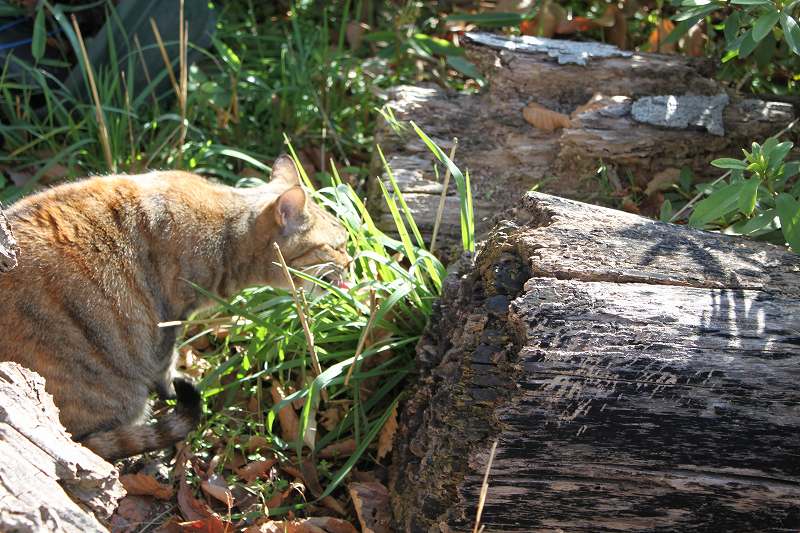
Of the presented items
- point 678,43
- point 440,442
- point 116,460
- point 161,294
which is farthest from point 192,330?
point 678,43

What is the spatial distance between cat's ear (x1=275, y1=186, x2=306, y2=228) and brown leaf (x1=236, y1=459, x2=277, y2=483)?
36.8 inches

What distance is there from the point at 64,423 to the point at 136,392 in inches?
11.8

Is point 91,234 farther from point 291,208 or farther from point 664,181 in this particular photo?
point 664,181

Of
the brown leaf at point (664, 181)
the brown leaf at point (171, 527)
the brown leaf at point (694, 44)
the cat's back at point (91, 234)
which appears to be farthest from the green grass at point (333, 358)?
the brown leaf at point (694, 44)

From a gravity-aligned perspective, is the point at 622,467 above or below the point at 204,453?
above

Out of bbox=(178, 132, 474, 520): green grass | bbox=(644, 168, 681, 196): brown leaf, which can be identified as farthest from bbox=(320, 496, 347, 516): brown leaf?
bbox=(644, 168, 681, 196): brown leaf

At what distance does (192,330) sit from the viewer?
3809mm

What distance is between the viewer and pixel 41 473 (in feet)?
6.30

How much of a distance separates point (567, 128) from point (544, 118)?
200 mm

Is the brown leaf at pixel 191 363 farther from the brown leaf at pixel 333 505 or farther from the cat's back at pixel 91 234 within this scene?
the brown leaf at pixel 333 505

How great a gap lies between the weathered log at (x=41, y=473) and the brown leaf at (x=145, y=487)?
98 centimetres

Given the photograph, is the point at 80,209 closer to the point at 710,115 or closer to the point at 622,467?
the point at 622,467

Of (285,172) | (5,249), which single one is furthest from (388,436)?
(5,249)

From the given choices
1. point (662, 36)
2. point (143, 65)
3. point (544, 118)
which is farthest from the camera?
point (662, 36)
